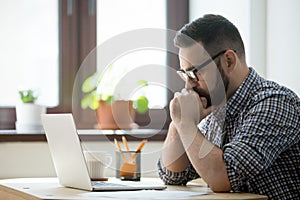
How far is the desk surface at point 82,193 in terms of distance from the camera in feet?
5.56

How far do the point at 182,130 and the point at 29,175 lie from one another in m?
1.42

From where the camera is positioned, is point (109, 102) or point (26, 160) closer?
point (26, 160)

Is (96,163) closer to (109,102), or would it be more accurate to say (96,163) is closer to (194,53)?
(194,53)

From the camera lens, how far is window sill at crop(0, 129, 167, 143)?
3.12m

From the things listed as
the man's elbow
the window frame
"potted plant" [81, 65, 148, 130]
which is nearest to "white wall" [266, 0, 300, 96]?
the window frame

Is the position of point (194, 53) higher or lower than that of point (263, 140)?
higher

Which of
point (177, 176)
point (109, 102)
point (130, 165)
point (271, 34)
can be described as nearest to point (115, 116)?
point (109, 102)

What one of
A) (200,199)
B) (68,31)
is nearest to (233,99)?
Result: (200,199)

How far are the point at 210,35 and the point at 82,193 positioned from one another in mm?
621

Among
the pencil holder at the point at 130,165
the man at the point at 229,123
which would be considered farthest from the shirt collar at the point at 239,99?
the pencil holder at the point at 130,165

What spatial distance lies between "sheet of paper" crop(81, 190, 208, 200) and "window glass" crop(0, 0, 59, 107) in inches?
67.1

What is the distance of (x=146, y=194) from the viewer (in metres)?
1.76

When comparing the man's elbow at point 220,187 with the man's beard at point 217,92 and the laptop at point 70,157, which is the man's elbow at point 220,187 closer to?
the laptop at point 70,157

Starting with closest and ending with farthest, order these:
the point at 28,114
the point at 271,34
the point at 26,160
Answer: the point at 271,34 < the point at 26,160 < the point at 28,114
